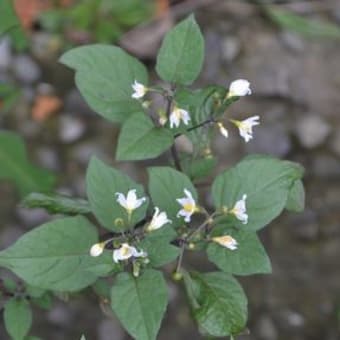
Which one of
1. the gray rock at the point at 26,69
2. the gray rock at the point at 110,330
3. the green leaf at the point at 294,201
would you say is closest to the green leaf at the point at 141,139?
the green leaf at the point at 294,201

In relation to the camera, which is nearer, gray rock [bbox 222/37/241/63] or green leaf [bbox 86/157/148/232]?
green leaf [bbox 86/157/148/232]

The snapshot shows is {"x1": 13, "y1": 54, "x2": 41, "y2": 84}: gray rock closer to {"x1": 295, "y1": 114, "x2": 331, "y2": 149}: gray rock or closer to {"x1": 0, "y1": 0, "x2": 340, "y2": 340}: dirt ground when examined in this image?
{"x1": 0, "y1": 0, "x2": 340, "y2": 340}: dirt ground

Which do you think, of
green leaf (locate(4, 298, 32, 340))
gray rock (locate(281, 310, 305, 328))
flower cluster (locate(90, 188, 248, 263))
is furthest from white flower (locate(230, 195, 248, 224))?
gray rock (locate(281, 310, 305, 328))

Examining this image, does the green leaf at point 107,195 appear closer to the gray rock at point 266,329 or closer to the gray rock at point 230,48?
the gray rock at point 266,329

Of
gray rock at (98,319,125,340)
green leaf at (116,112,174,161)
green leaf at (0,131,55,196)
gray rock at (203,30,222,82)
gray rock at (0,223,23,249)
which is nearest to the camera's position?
green leaf at (116,112,174,161)

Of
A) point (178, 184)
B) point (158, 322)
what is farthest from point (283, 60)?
point (158, 322)

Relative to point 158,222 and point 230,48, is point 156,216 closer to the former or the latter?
point 158,222

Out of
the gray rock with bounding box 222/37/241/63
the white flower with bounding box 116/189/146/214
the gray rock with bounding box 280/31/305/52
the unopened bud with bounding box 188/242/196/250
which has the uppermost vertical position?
the white flower with bounding box 116/189/146/214
